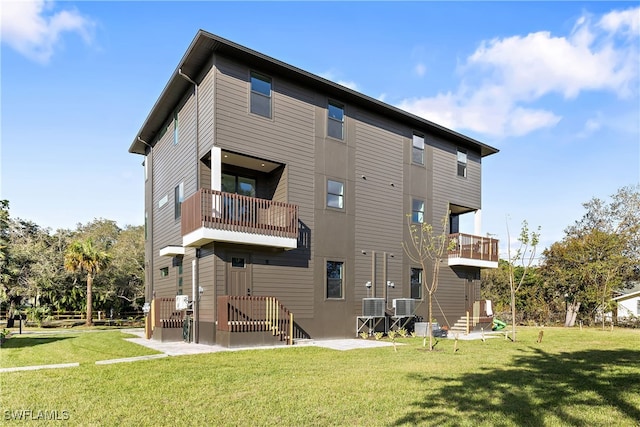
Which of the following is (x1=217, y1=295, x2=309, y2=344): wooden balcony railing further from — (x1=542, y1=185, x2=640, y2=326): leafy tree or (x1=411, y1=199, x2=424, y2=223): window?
(x1=542, y1=185, x2=640, y2=326): leafy tree

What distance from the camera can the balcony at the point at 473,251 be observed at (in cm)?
1938

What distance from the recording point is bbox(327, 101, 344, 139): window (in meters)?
16.2

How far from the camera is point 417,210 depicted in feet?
61.5

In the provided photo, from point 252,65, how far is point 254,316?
25.6 feet

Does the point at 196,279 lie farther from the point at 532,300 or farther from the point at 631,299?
the point at 631,299

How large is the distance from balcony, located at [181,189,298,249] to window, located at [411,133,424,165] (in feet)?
22.9

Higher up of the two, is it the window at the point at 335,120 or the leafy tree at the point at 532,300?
the window at the point at 335,120

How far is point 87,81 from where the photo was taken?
40.4ft

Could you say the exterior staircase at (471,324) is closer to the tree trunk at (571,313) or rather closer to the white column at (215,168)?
the tree trunk at (571,313)

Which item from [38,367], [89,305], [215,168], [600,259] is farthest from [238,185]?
[600,259]

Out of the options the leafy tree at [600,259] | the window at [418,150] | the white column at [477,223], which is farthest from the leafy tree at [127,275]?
the leafy tree at [600,259]

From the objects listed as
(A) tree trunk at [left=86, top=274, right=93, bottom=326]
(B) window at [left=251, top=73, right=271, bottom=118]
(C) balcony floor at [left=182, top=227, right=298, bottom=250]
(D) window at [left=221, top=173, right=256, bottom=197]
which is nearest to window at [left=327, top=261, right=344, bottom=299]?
(C) balcony floor at [left=182, top=227, right=298, bottom=250]

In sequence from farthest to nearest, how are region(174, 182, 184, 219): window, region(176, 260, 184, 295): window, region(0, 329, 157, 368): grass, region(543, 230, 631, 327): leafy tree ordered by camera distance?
A: region(543, 230, 631, 327): leafy tree < region(176, 260, 184, 295): window < region(174, 182, 184, 219): window < region(0, 329, 157, 368): grass

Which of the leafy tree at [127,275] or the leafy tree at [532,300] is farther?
the leafy tree at [127,275]
